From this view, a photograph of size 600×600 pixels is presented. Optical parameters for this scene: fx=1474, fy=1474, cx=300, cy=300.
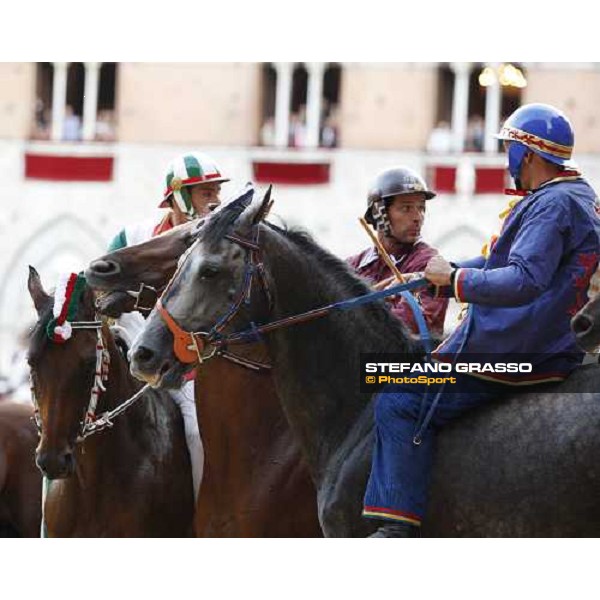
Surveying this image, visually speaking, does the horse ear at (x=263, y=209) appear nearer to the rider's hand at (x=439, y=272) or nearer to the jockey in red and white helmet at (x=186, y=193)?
the rider's hand at (x=439, y=272)

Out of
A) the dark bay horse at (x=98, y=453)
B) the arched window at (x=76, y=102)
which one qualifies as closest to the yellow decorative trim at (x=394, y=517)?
the dark bay horse at (x=98, y=453)

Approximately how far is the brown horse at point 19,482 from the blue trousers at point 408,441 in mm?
3856

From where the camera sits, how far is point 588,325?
240 inches

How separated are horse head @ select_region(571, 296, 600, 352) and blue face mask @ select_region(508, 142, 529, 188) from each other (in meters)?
0.90

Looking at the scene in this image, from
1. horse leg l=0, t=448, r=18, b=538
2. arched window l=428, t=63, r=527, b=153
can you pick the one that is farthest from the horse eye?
arched window l=428, t=63, r=527, b=153

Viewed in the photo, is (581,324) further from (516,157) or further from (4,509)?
(4,509)

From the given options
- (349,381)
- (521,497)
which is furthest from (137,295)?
(521,497)

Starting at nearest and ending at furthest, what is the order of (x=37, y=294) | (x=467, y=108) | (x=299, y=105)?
(x=37, y=294) < (x=299, y=105) < (x=467, y=108)

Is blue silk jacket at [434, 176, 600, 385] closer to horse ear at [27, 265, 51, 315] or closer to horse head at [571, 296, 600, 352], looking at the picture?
horse head at [571, 296, 600, 352]

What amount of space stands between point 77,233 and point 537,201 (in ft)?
56.9

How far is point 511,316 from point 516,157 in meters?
0.74

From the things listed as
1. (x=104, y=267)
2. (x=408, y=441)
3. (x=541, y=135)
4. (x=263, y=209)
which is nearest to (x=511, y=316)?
(x=408, y=441)

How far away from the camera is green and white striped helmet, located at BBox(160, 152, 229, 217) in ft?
30.7

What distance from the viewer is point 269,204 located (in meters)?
6.83
